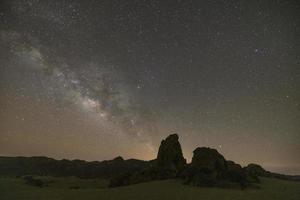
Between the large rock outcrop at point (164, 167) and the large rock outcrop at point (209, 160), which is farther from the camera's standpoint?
the large rock outcrop at point (164, 167)

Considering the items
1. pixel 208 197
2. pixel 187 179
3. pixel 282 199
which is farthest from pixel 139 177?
pixel 282 199

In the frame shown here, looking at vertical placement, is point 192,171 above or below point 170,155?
below

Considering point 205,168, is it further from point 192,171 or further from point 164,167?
point 164,167

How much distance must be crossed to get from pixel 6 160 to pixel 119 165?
43063 mm

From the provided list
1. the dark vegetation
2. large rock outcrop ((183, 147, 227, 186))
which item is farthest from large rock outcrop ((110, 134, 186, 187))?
large rock outcrop ((183, 147, 227, 186))

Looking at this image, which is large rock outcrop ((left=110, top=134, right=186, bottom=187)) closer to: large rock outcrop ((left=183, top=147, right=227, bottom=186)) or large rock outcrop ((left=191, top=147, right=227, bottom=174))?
large rock outcrop ((left=183, top=147, right=227, bottom=186))

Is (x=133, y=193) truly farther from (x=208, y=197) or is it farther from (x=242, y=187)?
(x=242, y=187)

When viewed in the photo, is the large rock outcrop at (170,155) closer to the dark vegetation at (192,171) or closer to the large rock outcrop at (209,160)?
the dark vegetation at (192,171)

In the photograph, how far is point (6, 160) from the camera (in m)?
108

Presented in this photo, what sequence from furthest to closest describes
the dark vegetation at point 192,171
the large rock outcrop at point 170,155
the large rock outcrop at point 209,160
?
the large rock outcrop at point 170,155 → the large rock outcrop at point 209,160 → the dark vegetation at point 192,171

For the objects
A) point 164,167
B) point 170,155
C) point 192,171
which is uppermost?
point 170,155

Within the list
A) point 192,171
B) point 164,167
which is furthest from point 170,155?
point 192,171

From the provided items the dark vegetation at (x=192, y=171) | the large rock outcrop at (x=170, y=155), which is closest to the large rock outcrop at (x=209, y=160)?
the dark vegetation at (x=192, y=171)

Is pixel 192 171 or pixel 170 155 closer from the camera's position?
pixel 192 171
